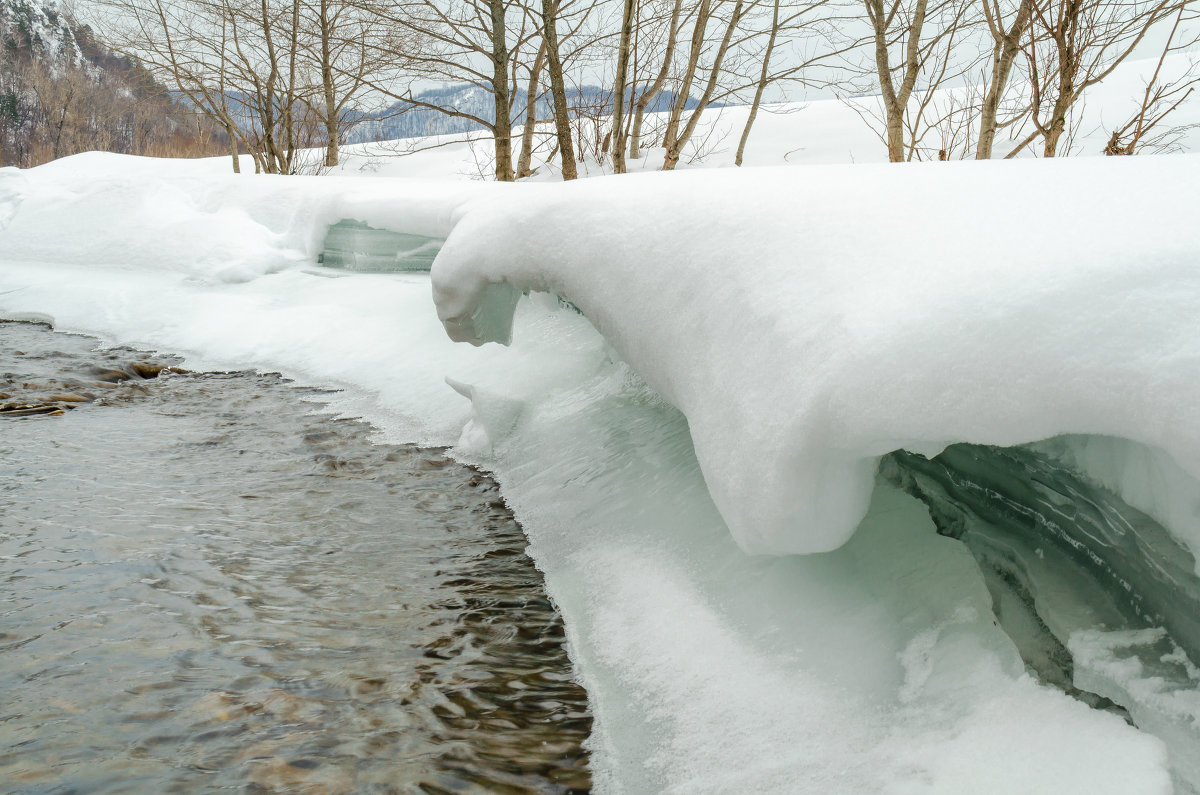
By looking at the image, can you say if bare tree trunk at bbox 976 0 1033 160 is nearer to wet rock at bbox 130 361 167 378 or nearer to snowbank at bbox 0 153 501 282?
snowbank at bbox 0 153 501 282

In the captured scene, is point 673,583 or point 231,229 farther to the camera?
point 231,229

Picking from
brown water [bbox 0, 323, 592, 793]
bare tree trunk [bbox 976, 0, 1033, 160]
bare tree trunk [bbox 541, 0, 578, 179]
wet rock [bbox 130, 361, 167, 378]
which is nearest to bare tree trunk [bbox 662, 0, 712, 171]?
bare tree trunk [bbox 541, 0, 578, 179]

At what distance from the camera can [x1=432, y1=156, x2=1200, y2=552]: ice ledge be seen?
97 centimetres

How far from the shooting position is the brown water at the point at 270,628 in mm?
1251

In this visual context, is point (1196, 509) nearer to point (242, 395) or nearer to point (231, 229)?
point (242, 395)

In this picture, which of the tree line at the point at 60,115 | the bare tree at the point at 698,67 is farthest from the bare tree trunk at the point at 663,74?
the tree line at the point at 60,115

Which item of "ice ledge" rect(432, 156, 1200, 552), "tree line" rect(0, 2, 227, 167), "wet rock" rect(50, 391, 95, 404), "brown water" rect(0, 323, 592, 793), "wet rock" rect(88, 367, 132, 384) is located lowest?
"brown water" rect(0, 323, 592, 793)

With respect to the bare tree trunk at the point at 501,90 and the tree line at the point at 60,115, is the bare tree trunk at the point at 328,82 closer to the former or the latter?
the bare tree trunk at the point at 501,90

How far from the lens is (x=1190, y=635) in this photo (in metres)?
1.09

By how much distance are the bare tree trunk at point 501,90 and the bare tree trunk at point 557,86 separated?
0.73m

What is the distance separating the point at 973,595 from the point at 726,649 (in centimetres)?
46

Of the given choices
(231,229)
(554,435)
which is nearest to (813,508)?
(554,435)

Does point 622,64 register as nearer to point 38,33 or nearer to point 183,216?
point 183,216

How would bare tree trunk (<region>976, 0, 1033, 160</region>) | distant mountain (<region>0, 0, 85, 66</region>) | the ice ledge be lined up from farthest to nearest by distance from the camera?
1. distant mountain (<region>0, 0, 85, 66</region>)
2. bare tree trunk (<region>976, 0, 1033, 160</region>)
3. the ice ledge
